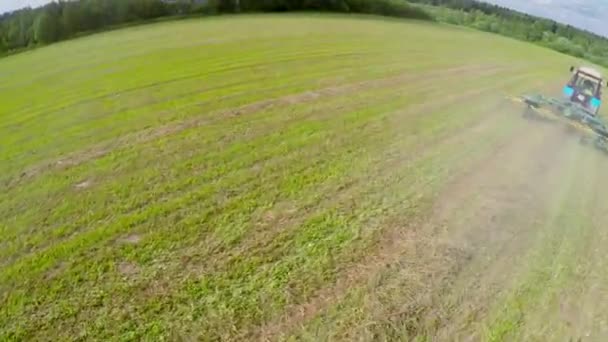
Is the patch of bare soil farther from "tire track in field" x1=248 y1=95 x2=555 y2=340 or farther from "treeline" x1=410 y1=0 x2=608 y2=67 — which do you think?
"treeline" x1=410 y1=0 x2=608 y2=67

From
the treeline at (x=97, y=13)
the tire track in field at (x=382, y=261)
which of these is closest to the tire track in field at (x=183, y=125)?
the tire track in field at (x=382, y=261)

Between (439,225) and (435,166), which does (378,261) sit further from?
(435,166)

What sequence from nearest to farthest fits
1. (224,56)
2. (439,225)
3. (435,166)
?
(439,225) < (435,166) < (224,56)

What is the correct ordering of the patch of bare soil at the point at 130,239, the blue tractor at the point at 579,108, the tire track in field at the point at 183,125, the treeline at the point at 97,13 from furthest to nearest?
the treeline at the point at 97,13 < the blue tractor at the point at 579,108 < the tire track in field at the point at 183,125 < the patch of bare soil at the point at 130,239

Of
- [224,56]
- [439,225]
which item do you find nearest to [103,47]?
[224,56]

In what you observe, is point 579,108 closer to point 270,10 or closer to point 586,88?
point 586,88

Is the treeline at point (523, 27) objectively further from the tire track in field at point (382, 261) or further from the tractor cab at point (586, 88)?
the tire track in field at point (382, 261)

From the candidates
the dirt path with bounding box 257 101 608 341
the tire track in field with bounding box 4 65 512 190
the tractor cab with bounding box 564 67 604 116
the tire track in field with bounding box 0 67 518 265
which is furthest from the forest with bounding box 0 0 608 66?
the dirt path with bounding box 257 101 608 341
